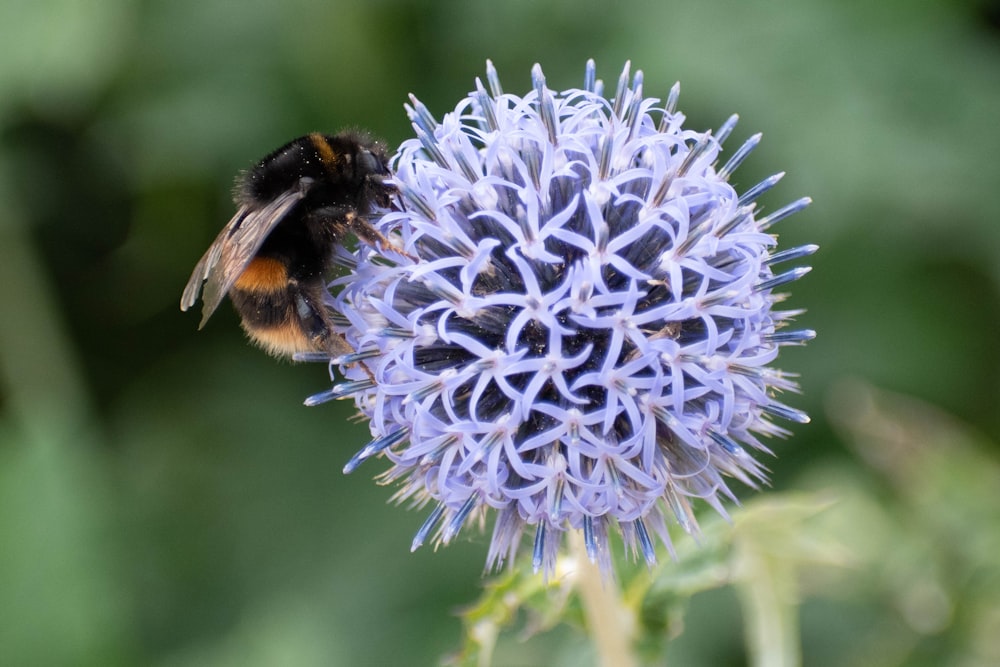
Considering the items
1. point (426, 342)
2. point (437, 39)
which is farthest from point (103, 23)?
point (426, 342)

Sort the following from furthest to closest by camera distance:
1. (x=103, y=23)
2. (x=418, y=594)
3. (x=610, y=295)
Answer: (x=418, y=594)
(x=103, y=23)
(x=610, y=295)

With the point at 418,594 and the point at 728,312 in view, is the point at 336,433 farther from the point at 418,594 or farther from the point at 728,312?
the point at 728,312

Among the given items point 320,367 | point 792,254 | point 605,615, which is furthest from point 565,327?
point 320,367

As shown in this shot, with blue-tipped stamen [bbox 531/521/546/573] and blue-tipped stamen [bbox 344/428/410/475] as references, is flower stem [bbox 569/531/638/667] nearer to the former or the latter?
blue-tipped stamen [bbox 531/521/546/573]

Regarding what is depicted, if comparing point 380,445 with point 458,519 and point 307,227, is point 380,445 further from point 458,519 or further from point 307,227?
point 307,227

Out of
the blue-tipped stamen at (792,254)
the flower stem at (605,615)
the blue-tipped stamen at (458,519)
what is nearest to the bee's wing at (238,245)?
the blue-tipped stamen at (458,519)

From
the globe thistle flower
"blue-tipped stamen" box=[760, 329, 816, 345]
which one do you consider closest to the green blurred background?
"blue-tipped stamen" box=[760, 329, 816, 345]
